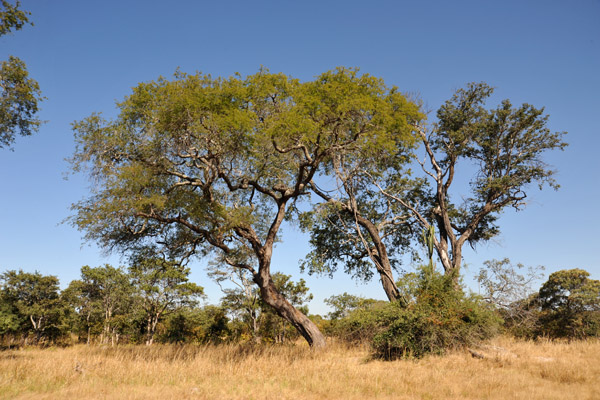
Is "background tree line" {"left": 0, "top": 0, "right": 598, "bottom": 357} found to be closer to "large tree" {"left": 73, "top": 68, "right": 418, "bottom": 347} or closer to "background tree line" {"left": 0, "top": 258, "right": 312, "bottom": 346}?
"large tree" {"left": 73, "top": 68, "right": 418, "bottom": 347}

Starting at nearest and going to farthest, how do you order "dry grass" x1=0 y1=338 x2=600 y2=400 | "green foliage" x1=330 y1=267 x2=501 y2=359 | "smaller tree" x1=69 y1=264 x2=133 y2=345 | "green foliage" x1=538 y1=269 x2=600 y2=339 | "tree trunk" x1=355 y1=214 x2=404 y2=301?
"dry grass" x1=0 y1=338 x2=600 y2=400, "green foliage" x1=330 y1=267 x2=501 y2=359, "tree trunk" x1=355 y1=214 x2=404 y2=301, "green foliage" x1=538 y1=269 x2=600 y2=339, "smaller tree" x1=69 y1=264 x2=133 y2=345

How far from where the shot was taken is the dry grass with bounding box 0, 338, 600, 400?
611 centimetres

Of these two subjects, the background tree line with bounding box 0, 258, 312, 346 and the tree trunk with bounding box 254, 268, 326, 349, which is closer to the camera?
the tree trunk with bounding box 254, 268, 326, 349

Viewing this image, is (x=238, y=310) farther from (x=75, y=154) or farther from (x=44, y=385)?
(x=44, y=385)

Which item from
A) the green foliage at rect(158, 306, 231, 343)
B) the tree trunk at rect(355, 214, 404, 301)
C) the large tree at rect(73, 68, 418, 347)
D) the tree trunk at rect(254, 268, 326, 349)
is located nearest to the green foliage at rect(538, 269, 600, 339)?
the tree trunk at rect(355, 214, 404, 301)

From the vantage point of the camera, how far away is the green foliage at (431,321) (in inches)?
411

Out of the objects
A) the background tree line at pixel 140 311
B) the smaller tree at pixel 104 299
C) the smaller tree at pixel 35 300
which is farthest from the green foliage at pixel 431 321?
the smaller tree at pixel 35 300

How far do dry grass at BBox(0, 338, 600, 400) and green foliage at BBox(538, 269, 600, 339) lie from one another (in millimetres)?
18488

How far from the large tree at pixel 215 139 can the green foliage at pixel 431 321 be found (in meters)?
3.62

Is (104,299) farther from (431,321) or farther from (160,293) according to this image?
(431,321)

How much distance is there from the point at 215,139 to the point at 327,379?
8343 millimetres

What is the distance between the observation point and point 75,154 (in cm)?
1170

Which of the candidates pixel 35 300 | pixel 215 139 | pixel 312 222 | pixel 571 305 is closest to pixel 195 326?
pixel 35 300

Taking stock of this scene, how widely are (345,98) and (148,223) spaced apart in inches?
371
